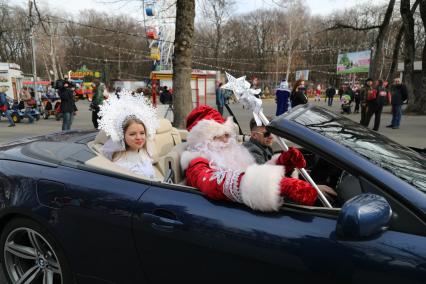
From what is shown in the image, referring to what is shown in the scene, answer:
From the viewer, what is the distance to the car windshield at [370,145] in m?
1.81

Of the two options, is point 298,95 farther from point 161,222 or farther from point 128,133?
point 161,222

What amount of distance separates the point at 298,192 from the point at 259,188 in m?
0.19

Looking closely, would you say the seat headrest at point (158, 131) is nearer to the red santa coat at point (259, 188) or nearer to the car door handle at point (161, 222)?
the car door handle at point (161, 222)

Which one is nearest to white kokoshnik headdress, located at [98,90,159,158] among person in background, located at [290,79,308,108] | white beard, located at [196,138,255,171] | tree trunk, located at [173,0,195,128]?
white beard, located at [196,138,255,171]

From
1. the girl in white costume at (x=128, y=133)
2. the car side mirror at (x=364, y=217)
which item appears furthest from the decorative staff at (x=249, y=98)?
the girl in white costume at (x=128, y=133)

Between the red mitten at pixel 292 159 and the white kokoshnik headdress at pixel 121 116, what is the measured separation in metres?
1.41

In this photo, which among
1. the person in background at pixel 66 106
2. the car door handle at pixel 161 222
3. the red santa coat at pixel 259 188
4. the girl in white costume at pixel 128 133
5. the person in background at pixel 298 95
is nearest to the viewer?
the red santa coat at pixel 259 188

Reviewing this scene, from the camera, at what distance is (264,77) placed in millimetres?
61219

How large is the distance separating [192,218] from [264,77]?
61076 mm

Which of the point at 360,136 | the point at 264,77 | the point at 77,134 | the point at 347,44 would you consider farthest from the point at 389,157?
the point at 347,44

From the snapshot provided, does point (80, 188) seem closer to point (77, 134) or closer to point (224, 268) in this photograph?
point (224, 268)

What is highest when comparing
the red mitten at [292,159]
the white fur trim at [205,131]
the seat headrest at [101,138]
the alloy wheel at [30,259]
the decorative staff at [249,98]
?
the decorative staff at [249,98]

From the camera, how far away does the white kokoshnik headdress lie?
9.43 feet

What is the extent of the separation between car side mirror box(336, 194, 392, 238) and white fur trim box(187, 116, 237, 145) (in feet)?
3.51
